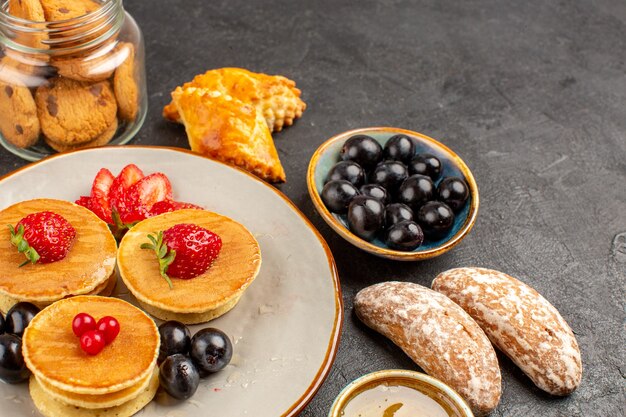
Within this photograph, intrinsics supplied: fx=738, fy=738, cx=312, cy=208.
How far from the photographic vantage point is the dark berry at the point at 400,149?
324 centimetres

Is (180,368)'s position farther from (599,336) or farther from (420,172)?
(599,336)

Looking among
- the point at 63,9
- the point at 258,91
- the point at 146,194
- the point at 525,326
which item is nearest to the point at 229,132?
the point at 258,91

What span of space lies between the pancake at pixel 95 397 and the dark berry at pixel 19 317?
0.21m

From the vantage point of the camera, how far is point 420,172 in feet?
10.5

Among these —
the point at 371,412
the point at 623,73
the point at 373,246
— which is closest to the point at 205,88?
the point at 373,246

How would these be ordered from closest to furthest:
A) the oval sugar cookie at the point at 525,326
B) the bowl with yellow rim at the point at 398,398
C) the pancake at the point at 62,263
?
1. the bowl with yellow rim at the point at 398,398
2. the pancake at the point at 62,263
3. the oval sugar cookie at the point at 525,326

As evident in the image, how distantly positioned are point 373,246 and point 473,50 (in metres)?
→ 1.90

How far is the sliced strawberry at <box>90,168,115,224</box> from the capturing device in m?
2.85

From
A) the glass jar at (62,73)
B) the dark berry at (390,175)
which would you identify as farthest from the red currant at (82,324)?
the dark berry at (390,175)

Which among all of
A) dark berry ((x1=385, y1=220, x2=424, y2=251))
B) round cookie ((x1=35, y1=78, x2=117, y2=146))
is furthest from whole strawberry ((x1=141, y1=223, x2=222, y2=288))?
round cookie ((x1=35, y1=78, x2=117, y2=146))

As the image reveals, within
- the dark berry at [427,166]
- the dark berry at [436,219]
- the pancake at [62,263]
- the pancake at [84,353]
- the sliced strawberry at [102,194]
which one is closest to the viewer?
the pancake at [84,353]

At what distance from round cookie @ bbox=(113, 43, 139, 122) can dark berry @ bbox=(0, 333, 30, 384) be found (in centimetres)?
134

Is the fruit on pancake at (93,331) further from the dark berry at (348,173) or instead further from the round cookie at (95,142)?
the dark berry at (348,173)

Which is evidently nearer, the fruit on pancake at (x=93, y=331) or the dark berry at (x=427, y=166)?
the fruit on pancake at (x=93, y=331)
